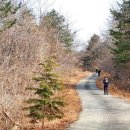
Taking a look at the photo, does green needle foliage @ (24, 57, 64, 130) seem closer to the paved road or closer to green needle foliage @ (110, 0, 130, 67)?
the paved road

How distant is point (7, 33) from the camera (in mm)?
31516

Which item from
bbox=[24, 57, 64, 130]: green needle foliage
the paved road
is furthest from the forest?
the paved road

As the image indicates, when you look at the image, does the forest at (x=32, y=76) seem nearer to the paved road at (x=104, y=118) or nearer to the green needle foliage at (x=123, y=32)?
the green needle foliage at (x=123, y=32)

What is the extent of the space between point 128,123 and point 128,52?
89.0 feet

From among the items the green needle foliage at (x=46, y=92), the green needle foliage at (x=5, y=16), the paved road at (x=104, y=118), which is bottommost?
the paved road at (x=104, y=118)

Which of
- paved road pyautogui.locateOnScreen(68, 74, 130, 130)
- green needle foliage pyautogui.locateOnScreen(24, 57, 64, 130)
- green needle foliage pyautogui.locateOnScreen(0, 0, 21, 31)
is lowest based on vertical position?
paved road pyautogui.locateOnScreen(68, 74, 130, 130)

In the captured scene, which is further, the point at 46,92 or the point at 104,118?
the point at 104,118

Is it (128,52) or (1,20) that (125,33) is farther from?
(1,20)

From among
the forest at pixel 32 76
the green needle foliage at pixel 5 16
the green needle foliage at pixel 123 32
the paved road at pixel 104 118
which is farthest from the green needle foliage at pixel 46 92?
the green needle foliage at pixel 123 32

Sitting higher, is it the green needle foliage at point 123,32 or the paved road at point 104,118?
the green needle foliage at point 123,32

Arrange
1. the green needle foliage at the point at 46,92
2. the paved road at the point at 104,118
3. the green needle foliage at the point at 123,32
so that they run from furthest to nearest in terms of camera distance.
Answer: the green needle foliage at the point at 123,32, the paved road at the point at 104,118, the green needle foliage at the point at 46,92

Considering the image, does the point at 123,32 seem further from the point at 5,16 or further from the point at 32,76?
the point at 32,76

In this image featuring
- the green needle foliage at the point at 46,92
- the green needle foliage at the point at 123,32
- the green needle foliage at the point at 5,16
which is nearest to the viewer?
the green needle foliage at the point at 46,92

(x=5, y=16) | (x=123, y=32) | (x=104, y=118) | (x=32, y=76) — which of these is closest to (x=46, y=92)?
(x=104, y=118)
